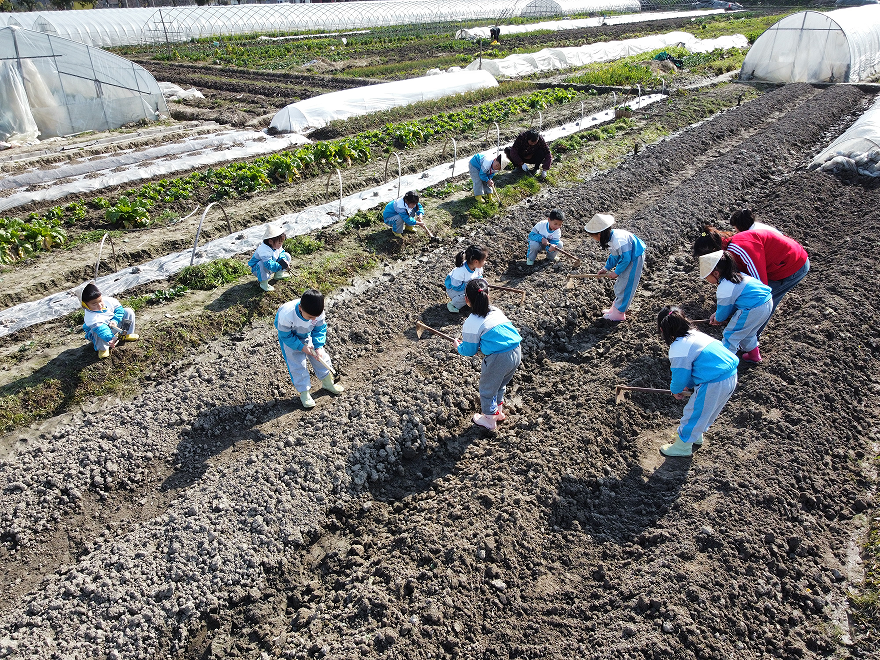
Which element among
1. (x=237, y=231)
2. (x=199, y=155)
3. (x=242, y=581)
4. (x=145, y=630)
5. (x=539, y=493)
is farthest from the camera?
(x=199, y=155)

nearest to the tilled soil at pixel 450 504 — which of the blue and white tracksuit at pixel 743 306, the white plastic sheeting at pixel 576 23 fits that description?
the blue and white tracksuit at pixel 743 306

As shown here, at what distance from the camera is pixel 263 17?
41156 millimetres

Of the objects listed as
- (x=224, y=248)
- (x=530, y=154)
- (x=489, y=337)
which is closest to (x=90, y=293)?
(x=224, y=248)

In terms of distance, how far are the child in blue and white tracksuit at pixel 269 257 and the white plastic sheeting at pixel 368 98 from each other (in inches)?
380

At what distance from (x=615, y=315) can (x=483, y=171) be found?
4.46 metres

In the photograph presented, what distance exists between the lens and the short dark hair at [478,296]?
17.9 ft

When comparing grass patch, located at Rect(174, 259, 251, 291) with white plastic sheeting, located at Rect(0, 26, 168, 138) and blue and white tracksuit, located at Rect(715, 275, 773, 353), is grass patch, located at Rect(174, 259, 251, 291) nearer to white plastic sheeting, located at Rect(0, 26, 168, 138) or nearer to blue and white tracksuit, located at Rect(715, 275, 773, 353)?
blue and white tracksuit, located at Rect(715, 275, 773, 353)

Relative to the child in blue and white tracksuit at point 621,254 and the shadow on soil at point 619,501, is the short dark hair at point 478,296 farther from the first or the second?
the child in blue and white tracksuit at point 621,254

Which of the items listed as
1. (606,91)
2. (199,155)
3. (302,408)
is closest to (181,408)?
(302,408)

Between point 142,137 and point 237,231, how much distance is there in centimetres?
876

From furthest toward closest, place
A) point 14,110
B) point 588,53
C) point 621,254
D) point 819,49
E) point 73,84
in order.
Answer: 1. point 588,53
2. point 819,49
3. point 73,84
4. point 14,110
5. point 621,254

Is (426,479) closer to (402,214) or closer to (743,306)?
(743,306)

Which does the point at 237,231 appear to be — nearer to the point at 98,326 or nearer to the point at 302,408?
the point at 98,326

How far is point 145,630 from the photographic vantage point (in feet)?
14.1
